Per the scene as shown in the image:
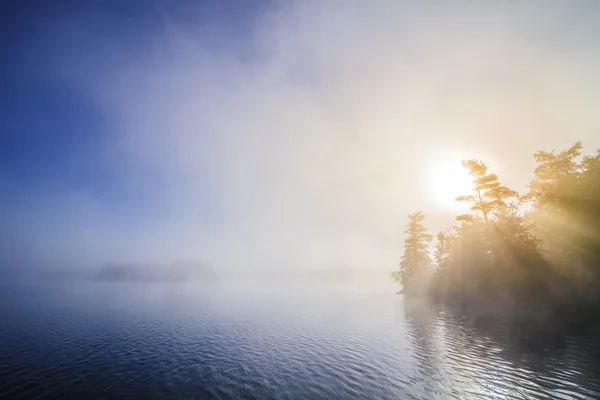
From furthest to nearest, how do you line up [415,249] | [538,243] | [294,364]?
1. [415,249]
2. [538,243]
3. [294,364]

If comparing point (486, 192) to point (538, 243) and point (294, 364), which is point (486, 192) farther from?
point (294, 364)

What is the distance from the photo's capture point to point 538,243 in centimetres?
4441

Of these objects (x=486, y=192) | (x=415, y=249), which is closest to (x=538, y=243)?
(x=486, y=192)

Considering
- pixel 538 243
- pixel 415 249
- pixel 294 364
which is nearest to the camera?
pixel 294 364

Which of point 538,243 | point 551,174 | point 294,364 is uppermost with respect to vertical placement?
point 551,174

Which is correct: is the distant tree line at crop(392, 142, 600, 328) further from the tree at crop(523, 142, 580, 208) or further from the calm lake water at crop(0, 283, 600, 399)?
the calm lake water at crop(0, 283, 600, 399)

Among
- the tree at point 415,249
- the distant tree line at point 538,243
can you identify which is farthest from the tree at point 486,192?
the tree at point 415,249

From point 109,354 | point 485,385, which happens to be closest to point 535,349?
point 485,385

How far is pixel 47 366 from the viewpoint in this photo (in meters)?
24.1

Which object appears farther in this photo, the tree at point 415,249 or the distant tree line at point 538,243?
the tree at point 415,249

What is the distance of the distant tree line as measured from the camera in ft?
132

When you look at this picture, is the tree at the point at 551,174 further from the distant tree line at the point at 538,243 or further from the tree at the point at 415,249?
the tree at the point at 415,249

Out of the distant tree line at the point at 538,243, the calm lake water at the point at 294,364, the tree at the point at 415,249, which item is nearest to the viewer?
the calm lake water at the point at 294,364

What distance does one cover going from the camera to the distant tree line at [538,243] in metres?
40.2
